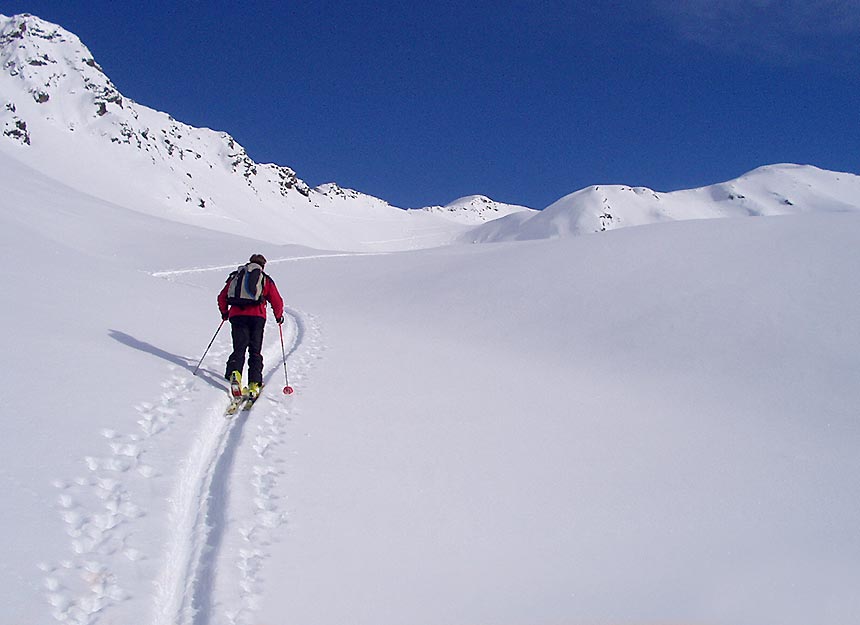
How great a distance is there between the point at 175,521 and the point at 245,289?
4257mm

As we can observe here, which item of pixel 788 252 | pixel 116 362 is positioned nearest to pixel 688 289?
pixel 788 252

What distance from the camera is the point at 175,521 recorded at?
4.86 metres

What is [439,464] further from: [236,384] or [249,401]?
[236,384]

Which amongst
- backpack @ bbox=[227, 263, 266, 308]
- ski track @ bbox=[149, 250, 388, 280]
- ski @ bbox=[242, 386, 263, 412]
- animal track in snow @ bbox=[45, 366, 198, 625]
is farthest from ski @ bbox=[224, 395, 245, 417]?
ski track @ bbox=[149, 250, 388, 280]

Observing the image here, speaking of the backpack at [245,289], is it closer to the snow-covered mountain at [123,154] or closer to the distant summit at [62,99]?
the snow-covered mountain at [123,154]

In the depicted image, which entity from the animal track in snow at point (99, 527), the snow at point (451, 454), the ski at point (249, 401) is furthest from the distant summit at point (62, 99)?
the animal track in snow at point (99, 527)

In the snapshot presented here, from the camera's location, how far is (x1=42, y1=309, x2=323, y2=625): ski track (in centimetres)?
394

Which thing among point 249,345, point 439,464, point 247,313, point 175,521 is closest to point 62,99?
point 247,313

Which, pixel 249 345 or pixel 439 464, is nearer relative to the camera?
pixel 439 464

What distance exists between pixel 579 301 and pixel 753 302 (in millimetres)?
4063

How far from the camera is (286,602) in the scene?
4129mm

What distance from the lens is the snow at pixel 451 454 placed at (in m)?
4.40

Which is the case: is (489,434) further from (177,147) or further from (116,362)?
(177,147)

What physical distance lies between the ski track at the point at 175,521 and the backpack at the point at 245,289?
1.78m
